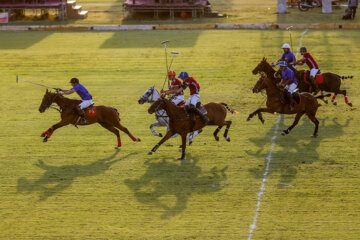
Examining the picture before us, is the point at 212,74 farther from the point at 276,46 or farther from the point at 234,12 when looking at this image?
the point at 234,12

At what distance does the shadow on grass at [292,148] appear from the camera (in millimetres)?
23016

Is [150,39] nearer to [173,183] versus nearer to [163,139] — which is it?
[163,139]

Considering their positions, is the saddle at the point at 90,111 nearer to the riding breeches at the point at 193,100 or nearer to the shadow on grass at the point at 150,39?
the riding breeches at the point at 193,100

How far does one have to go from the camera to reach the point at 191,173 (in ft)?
74.9

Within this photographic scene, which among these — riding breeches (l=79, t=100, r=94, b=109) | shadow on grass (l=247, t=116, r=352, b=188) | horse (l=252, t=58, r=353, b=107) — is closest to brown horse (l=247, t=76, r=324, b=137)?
shadow on grass (l=247, t=116, r=352, b=188)

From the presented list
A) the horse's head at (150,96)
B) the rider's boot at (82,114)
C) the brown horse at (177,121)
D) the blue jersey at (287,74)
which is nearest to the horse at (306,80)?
the blue jersey at (287,74)

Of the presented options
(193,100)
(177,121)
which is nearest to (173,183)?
(177,121)

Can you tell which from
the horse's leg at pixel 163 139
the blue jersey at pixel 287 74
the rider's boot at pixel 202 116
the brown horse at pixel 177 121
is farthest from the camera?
the blue jersey at pixel 287 74

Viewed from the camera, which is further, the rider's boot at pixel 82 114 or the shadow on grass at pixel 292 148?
the rider's boot at pixel 82 114

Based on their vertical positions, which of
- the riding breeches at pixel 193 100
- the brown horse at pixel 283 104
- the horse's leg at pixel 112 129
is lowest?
the horse's leg at pixel 112 129

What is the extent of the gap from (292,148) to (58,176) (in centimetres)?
830

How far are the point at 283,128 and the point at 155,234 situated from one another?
37.0ft

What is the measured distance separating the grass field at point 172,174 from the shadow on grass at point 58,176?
0.03 meters

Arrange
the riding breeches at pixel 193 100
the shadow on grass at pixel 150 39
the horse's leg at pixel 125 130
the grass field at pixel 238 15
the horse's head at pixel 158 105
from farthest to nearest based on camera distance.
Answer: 1. the grass field at pixel 238 15
2. the shadow on grass at pixel 150 39
3. the horse's leg at pixel 125 130
4. the riding breeches at pixel 193 100
5. the horse's head at pixel 158 105
